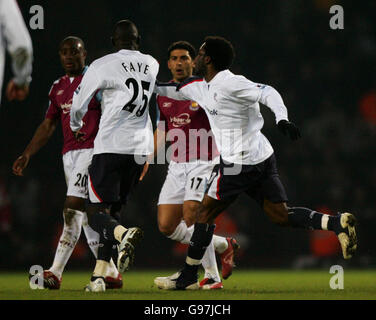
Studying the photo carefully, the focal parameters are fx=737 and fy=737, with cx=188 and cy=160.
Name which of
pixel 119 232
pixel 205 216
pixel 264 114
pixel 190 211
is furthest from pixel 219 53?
pixel 264 114

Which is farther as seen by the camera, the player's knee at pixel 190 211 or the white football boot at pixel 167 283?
the player's knee at pixel 190 211

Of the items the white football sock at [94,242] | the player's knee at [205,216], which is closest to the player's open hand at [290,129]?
the player's knee at [205,216]

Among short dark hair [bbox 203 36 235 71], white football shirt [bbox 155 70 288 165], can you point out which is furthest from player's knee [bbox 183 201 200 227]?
short dark hair [bbox 203 36 235 71]

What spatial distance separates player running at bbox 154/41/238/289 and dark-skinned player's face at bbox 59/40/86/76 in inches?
33.3

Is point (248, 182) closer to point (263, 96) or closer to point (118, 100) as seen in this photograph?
point (263, 96)

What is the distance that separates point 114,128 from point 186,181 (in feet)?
4.26

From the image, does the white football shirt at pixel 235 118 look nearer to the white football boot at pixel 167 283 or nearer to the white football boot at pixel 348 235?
the white football boot at pixel 348 235

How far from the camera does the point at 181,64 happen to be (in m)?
7.04

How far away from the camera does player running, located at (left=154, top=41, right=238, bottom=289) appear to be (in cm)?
680

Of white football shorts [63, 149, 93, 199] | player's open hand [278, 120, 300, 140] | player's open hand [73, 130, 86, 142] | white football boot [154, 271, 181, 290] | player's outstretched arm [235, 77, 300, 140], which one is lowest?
white football boot [154, 271, 181, 290]

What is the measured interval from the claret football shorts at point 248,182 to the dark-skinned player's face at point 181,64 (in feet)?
4.70

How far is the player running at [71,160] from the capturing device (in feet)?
21.1

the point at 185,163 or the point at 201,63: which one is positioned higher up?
the point at 201,63

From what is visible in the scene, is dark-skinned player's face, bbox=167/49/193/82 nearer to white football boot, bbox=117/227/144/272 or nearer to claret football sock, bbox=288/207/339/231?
claret football sock, bbox=288/207/339/231
